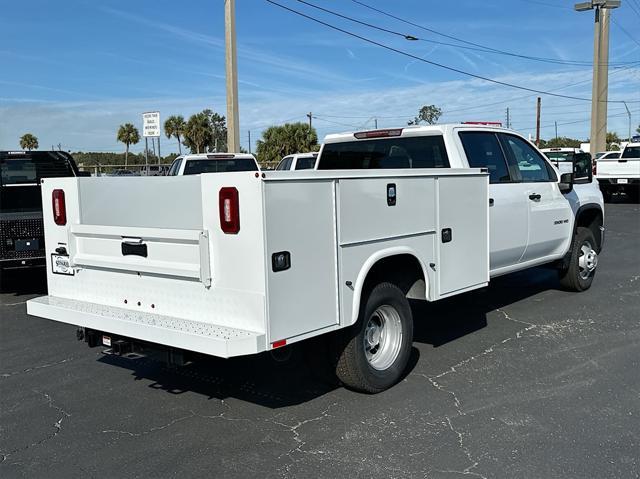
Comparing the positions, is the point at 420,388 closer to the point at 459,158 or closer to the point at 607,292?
the point at 459,158

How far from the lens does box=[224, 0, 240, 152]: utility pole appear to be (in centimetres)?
1614

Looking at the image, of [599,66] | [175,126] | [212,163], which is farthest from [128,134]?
[212,163]

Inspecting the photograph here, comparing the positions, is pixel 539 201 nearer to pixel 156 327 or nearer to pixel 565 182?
pixel 565 182

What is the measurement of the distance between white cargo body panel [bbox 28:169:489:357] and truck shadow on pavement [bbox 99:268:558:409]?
20.4 inches

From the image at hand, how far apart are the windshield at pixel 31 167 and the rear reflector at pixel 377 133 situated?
20.6 feet

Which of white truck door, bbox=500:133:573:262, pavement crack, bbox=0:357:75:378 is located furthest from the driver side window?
pavement crack, bbox=0:357:75:378

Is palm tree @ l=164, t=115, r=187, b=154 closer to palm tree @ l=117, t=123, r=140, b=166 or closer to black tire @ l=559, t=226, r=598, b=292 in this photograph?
palm tree @ l=117, t=123, r=140, b=166

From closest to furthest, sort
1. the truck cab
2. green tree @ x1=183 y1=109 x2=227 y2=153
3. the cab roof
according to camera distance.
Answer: the cab roof → the truck cab → green tree @ x1=183 y1=109 x2=227 y2=153

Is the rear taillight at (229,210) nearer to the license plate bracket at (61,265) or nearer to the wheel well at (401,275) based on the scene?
the wheel well at (401,275)

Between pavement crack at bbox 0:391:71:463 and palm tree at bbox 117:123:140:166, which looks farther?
palm tree at bbox 117:123:140:166

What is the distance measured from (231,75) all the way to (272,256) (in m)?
13.3

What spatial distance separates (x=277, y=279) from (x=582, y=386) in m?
2.81

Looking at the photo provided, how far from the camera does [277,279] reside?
3.95 meters

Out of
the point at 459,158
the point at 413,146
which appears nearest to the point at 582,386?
the point at 459,158
